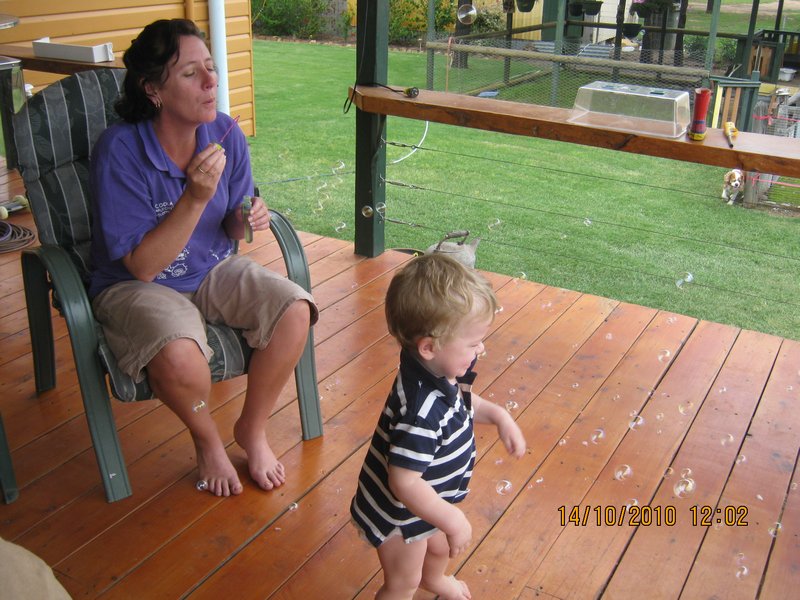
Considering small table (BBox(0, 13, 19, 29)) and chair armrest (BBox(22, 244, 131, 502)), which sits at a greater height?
small table (BBox(0, 13, 19, 29))

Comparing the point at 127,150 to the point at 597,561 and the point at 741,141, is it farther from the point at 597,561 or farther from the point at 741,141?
the point at 741,141

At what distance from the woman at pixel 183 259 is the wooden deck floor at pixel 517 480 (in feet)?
0.60

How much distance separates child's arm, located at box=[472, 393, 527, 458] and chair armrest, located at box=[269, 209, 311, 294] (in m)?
0.74

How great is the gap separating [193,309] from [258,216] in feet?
0.92

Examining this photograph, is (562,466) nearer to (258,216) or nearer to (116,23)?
(258,216)

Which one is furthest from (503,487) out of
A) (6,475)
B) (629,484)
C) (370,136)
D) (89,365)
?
(370,136)

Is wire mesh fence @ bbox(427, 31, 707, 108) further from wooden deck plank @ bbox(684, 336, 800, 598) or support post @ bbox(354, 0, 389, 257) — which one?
wooden deck plank @ bbox(684, 336, 800, 598)

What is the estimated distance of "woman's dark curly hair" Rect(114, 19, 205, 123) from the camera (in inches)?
74.5

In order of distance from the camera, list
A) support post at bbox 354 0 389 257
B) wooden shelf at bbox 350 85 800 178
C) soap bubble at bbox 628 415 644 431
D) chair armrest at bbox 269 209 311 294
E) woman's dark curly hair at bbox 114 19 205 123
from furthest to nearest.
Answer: support post at bbox 354 0 389 257
wooden shelf at bbox 350 85 800 178
soap bubble at bbox 628 415 644 431
chair armrest at bbox 269 209 311 294
woman's dark curly hair at bbox 114 19 205 123

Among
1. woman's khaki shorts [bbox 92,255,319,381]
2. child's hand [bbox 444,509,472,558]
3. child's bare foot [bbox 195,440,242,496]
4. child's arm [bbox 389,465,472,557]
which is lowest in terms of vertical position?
child's bare foot [bbox 195,440,242,496]

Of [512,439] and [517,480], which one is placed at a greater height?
[512,439]

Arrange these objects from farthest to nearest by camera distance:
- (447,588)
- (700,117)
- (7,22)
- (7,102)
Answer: (7,102), (7,22), (700,117), (447,588)

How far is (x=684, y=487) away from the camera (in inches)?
81.4

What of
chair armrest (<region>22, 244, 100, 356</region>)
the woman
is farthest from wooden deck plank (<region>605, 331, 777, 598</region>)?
chair armrest (<region>22, 244, 100, 356</region>)
